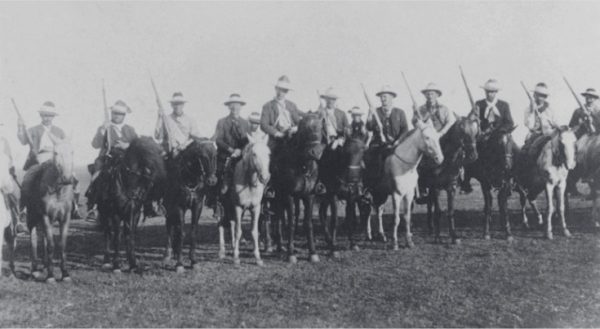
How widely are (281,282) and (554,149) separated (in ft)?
23.8

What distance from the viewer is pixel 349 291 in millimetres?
8406

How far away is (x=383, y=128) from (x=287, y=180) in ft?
11.3

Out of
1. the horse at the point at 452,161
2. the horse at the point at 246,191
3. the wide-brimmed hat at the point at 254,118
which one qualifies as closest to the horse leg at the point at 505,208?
the horse at the point at 452,161

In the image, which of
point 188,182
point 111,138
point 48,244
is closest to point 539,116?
point 188,182

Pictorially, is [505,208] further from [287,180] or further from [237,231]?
[237,231]

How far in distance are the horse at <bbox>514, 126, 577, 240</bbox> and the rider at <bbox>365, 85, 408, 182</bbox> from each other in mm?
3109

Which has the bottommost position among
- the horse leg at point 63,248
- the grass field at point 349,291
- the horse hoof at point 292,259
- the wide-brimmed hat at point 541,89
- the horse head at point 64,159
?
the grass field at point 349,291

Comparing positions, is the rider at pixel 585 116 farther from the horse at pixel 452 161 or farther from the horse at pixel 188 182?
the horse at pixel 188 182

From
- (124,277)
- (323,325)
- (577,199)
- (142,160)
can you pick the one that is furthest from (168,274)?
(577,199)

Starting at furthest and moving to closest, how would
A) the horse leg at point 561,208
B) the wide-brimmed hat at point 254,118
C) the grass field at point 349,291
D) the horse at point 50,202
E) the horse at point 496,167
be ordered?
the wide-brimmed hat at point 254,118
the horse leg at point 561,208
the horse at point 496,167
the horse at point 50,202
the grass field at point 349,291

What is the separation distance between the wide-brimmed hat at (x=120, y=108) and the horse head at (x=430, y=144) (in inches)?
253

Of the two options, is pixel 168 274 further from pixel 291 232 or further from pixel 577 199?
pixel 577 199

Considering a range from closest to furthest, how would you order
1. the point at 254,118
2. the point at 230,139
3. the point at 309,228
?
the point at 309,228 < the point at 230,139 < the point at 254,118

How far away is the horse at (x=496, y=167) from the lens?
39.5 ft
